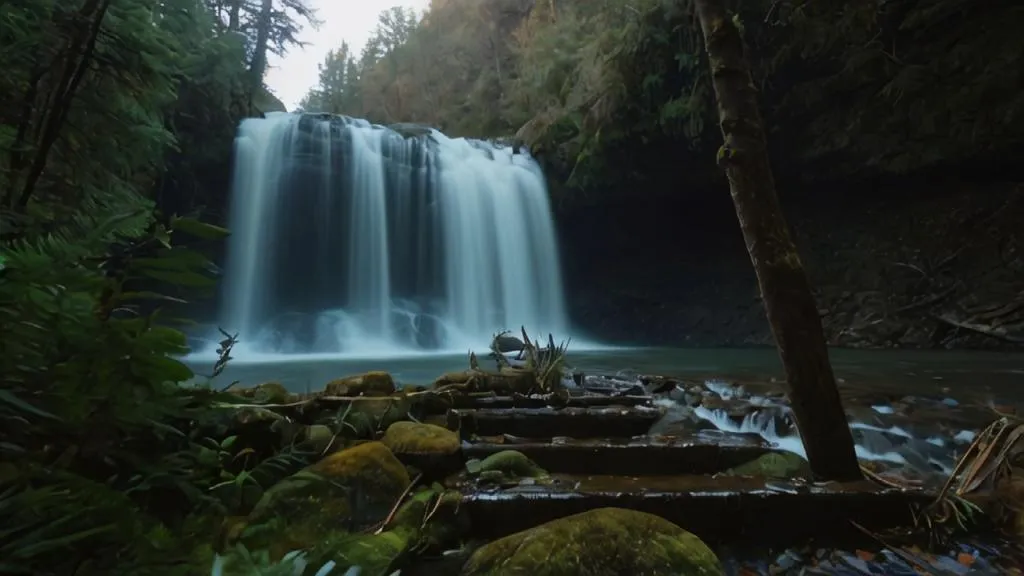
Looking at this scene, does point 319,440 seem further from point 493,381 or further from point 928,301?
point 928,301

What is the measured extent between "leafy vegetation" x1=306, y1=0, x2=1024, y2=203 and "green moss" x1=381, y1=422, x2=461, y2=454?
29.1 feet

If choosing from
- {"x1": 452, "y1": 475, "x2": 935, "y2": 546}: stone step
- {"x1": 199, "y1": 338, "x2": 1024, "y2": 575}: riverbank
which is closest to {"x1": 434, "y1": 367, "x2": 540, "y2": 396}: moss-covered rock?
{"x1": 199, "y1": 338, "x2": 1024, "y2": 575}: riverbank

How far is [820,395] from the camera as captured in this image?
9.04ft

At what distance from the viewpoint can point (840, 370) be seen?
296 inches

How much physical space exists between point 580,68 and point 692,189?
465 centimetres

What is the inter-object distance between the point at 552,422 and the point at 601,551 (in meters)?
2.02

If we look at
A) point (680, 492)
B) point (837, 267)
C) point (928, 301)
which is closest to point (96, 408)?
point (680, 492)

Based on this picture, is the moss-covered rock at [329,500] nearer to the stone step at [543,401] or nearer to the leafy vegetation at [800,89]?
the stone step at [543,401]

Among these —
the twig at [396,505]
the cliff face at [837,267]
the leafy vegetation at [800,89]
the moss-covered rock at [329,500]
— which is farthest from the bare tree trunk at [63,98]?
the cliff face at [837,267]

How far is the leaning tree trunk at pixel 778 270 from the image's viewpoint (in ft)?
9.08

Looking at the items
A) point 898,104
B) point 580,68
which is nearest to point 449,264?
point 580,68

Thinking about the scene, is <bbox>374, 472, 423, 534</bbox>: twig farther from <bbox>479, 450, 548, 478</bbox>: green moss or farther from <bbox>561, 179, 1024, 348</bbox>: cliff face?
<bbox>561, 179, 1024, 348</bbox>: cliff face

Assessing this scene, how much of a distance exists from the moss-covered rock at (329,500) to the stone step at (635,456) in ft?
2.30

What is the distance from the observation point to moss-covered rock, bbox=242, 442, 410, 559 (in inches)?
81.2
